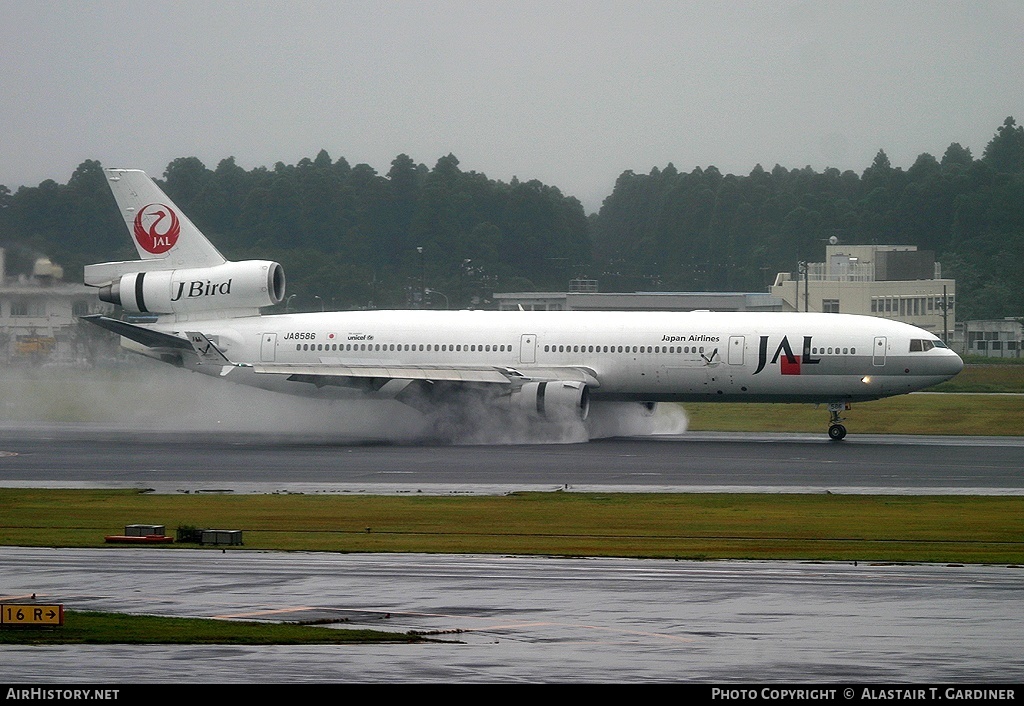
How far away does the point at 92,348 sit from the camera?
7075cm

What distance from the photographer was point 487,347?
182 feet

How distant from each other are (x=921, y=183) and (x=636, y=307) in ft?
287

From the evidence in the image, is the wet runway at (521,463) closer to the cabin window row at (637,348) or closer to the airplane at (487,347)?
the airplane at (487,347)

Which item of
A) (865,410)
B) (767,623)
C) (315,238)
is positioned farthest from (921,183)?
(767,623)

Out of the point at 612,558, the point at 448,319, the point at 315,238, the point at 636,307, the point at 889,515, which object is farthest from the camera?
the point at 315,238

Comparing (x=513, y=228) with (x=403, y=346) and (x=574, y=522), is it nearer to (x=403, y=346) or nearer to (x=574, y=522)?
(x=403, y=346)

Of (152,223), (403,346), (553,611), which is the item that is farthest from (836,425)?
(553,611)

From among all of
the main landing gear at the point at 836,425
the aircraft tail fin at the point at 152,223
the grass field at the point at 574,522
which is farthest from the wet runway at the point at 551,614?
the aircraft tail fin at the point at 152,223

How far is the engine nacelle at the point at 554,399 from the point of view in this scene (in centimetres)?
5172

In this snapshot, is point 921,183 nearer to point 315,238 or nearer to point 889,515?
point 315,238

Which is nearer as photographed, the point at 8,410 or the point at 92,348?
the point at 8,410

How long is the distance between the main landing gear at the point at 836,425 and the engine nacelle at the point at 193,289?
23424 millimetres

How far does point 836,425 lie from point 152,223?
28710mm

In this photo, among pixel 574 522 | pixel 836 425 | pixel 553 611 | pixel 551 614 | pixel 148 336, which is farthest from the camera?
pixel 148 336
